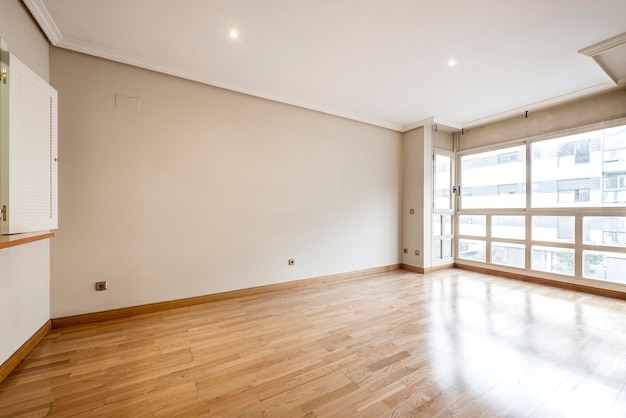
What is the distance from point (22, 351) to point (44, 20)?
116 inches

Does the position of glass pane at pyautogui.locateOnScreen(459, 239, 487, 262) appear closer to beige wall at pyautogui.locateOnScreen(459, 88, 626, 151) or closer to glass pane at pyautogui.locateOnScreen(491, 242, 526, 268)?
glass pane at pyautogui.locateOnScreen(491, 242, 526, 268)

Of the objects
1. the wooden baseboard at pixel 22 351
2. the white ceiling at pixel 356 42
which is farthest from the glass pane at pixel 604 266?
the wooden baseboard at pixel 22 351

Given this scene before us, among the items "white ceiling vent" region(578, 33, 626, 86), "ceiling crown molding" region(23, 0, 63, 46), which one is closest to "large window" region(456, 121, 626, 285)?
"white ceiling vent" region(578, 33, 626, 86)

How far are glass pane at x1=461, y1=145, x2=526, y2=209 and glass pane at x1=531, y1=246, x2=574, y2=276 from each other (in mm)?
863

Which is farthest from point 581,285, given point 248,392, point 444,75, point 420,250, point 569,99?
point 248,392

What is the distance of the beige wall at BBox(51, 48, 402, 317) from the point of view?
2.76m

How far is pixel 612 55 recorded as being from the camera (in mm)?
2963

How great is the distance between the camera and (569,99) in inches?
157

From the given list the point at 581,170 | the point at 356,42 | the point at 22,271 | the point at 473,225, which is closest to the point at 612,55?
the point at 581,170

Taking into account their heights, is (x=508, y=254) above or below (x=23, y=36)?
below

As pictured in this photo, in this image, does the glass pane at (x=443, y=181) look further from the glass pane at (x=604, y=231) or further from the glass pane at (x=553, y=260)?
the glass pane at (x=604, y=231)

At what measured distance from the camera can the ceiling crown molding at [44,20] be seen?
219 centimetres

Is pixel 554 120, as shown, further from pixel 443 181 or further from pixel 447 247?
pixel 447 247

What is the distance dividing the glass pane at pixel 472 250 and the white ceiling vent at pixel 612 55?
319cm
